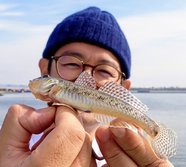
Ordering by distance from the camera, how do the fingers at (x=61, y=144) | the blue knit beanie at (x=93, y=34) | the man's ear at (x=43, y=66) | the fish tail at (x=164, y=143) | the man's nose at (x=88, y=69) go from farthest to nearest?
the man's ear at (x=43, y=66) → the blue knit beanie at (x=93, y=34) → the man's nose at (x=88, y=69) → the fish tail at (x=164, y=143) → the fingers at (x=61, y=144)

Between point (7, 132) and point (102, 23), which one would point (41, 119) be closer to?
point (7, 132)

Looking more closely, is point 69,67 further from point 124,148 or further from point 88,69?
point 124,148

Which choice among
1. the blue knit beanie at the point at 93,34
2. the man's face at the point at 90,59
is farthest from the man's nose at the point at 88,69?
the blue knit beanie at the point at 93,34

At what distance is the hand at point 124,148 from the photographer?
316 cm

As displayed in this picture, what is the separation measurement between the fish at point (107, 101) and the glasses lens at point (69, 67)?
107 centimetres

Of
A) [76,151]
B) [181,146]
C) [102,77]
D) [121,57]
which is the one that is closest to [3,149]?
[76,151]

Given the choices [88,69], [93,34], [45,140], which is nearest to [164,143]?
[45,140]

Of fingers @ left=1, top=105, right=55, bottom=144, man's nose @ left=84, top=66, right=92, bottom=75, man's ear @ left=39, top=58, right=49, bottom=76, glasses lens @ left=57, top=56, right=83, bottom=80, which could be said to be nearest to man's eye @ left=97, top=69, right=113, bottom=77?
man's nose @ left=84, top=66, right=92, bottom=75

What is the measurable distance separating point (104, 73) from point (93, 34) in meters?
0.61

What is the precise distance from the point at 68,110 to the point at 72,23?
2.48 meters

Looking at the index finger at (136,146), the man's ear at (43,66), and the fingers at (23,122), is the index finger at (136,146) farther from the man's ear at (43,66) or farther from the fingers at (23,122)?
the man's ear at (43,66)

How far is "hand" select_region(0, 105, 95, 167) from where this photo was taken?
278 cm

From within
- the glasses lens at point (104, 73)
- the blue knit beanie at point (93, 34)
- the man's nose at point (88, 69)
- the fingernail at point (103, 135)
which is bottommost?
the fingernail at point (103, 135)

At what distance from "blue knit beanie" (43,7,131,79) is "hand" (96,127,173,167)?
189cm
